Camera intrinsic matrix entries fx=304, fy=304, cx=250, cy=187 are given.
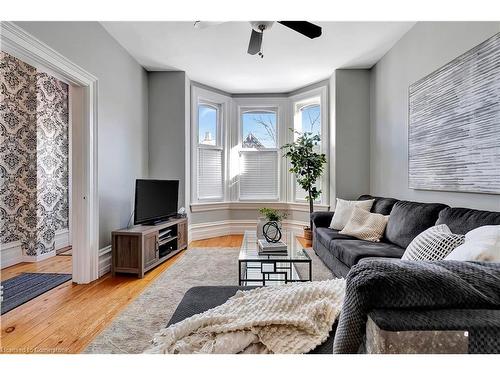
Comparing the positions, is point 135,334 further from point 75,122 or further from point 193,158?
point 193,158

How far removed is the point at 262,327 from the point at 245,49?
12.2 feet

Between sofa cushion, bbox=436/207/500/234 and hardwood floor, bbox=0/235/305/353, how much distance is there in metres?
2.60

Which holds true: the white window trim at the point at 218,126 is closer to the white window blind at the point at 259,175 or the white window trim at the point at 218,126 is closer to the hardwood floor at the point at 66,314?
the white window blind at the point at 259,175

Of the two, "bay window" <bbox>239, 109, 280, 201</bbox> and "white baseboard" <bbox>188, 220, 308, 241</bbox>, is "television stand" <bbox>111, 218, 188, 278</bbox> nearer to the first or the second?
"white baseboard" <bbox>188, 220, 308, 241</bbox>

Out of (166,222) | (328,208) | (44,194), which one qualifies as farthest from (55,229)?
(328,208)

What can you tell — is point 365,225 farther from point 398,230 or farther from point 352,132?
point 352,132

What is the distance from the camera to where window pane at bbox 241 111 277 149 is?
584 centimetres

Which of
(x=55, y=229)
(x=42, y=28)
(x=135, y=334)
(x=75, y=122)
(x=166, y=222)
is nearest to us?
(x=135, y=334)

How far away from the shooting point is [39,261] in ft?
12.9

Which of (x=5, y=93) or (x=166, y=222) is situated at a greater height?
(x=5, y=93)

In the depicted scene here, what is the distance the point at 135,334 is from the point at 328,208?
3682mm

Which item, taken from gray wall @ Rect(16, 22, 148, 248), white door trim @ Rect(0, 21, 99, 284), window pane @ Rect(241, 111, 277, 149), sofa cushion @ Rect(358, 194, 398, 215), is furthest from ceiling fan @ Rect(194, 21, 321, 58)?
window pane @ Rect(241, 111, 277, 149)

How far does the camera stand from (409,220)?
2.74 metres
